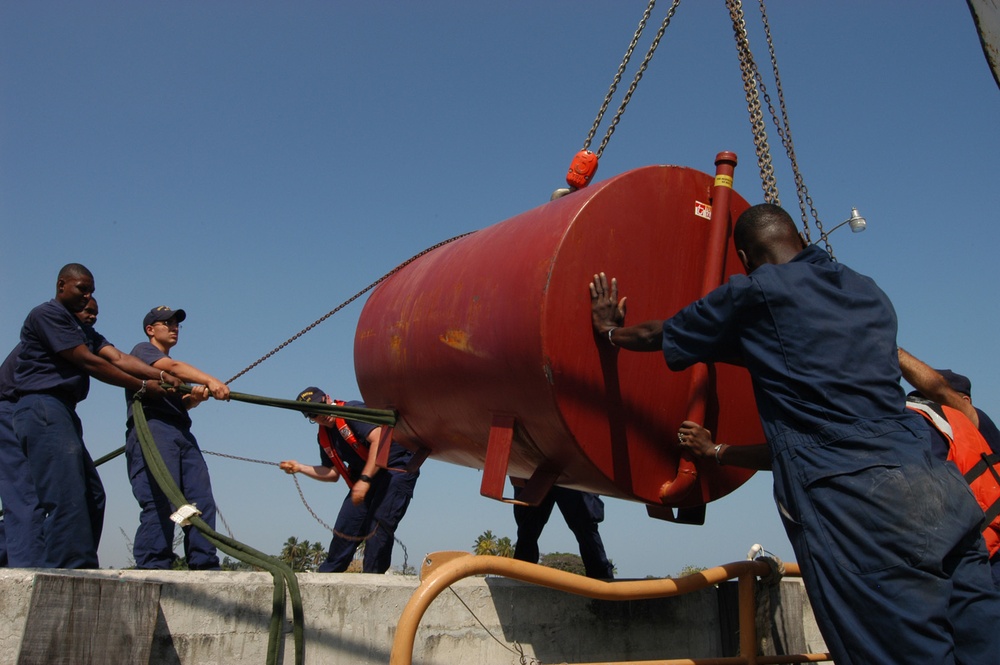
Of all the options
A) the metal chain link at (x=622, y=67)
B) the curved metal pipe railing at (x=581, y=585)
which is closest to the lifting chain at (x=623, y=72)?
the metal chain link at (x=622, y=67)

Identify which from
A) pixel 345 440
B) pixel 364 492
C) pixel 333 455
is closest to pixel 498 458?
pixel 364 492

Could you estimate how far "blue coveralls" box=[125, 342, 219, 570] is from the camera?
473 cm

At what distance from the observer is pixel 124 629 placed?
274 centimetres

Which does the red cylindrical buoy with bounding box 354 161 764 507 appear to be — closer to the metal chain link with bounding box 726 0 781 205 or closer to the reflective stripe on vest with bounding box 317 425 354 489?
the metal chain link with bounding box 726 0 781 205

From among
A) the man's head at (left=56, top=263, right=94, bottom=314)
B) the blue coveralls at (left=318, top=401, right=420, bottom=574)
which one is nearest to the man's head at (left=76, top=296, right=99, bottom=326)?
the man's head at (left=56, top=263, right=94, bottom=314)

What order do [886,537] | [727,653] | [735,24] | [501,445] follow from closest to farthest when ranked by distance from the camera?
[886,537] < [501,445] < [727,653] < [735,24]

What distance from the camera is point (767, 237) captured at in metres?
2.95

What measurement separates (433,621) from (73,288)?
2667mm

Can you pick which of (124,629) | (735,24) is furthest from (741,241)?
(124,629)

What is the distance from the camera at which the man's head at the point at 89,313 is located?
462 centimetres

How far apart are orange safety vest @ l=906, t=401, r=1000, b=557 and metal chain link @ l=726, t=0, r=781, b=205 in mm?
1266

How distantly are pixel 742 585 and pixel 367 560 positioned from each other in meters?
3.11

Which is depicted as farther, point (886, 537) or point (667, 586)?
point (667, 586)

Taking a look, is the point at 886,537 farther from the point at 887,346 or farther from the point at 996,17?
the point at 996,17
